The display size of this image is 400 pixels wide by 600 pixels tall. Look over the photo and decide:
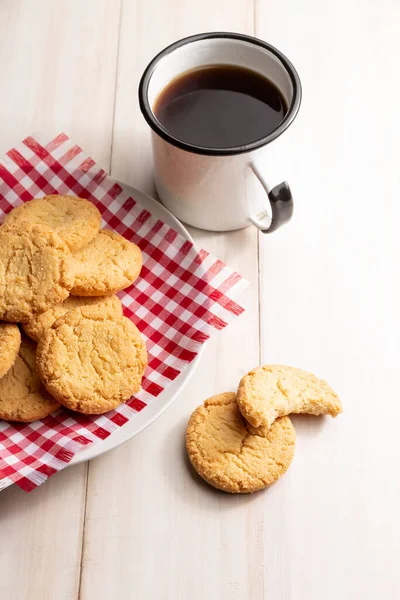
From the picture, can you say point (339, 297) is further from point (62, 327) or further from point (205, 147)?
point (62, 327)

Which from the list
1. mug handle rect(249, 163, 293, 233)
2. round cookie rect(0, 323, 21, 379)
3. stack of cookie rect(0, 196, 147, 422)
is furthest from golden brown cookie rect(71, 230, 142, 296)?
mug handle rect(249, 163, 293, 233)

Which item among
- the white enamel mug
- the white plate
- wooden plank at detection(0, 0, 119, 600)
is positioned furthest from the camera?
wooden plank at detection(0, 0, 119, 600)

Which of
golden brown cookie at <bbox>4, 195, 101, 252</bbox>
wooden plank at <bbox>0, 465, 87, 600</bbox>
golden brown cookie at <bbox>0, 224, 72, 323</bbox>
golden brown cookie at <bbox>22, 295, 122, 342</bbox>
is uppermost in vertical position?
golden brown cookie at <bbox>4, 195, 101, 252</bbox>

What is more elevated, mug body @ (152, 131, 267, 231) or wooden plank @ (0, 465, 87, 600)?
mug body @ (152, 131, 267, 231)

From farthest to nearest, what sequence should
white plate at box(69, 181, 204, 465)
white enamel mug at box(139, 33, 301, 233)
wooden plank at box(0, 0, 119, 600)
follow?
wooden plank at box(0, 0, 119, 600) < white enamel mug at box(139, 33, 301, 233) < white plate at box(69, 181, 204, 465)

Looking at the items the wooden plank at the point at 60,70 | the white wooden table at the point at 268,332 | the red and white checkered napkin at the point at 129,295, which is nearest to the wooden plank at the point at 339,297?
the white wooden table at the point at 268,332

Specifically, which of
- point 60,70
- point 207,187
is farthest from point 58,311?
point 60,70

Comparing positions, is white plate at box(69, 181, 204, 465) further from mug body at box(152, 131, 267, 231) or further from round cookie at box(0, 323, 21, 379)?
mug body at box(152, 131, 267, 231)
